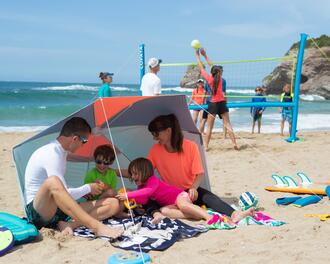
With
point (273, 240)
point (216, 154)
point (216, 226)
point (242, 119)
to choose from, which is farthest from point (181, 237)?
point (242, 119)

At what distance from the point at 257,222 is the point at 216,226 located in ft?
1.22

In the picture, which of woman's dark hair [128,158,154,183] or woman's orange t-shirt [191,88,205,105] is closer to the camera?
woman's dark hair [128,158,154,183]

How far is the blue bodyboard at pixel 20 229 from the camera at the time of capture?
10.8 feet

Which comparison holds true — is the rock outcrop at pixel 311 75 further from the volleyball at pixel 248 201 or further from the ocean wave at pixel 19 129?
the volleyball at pixel 248 201

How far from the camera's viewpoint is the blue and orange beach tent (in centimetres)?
394

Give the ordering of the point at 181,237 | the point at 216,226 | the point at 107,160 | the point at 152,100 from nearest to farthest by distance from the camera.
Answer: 1. the point at 181,237
2. the point at 216,226
3. the point at 107,160
4. the point at 152,100

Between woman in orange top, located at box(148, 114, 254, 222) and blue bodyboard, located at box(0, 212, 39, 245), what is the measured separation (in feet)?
4.56

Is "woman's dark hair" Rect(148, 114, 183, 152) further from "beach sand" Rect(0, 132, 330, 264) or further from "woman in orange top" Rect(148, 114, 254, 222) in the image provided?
"beach sand" Rect(0, 132, 330, 264)

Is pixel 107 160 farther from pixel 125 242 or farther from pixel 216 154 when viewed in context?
pixel 216 154

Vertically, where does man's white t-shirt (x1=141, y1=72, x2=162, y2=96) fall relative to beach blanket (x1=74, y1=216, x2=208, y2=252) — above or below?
above

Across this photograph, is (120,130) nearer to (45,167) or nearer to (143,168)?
(143,168)

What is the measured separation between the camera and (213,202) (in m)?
4.16

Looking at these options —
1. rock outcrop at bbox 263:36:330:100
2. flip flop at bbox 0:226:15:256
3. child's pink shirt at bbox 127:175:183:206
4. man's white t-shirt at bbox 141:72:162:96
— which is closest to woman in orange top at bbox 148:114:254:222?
child's pink shirt at bbox 127:175:183:206

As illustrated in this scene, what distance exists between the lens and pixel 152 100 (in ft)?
14.4
